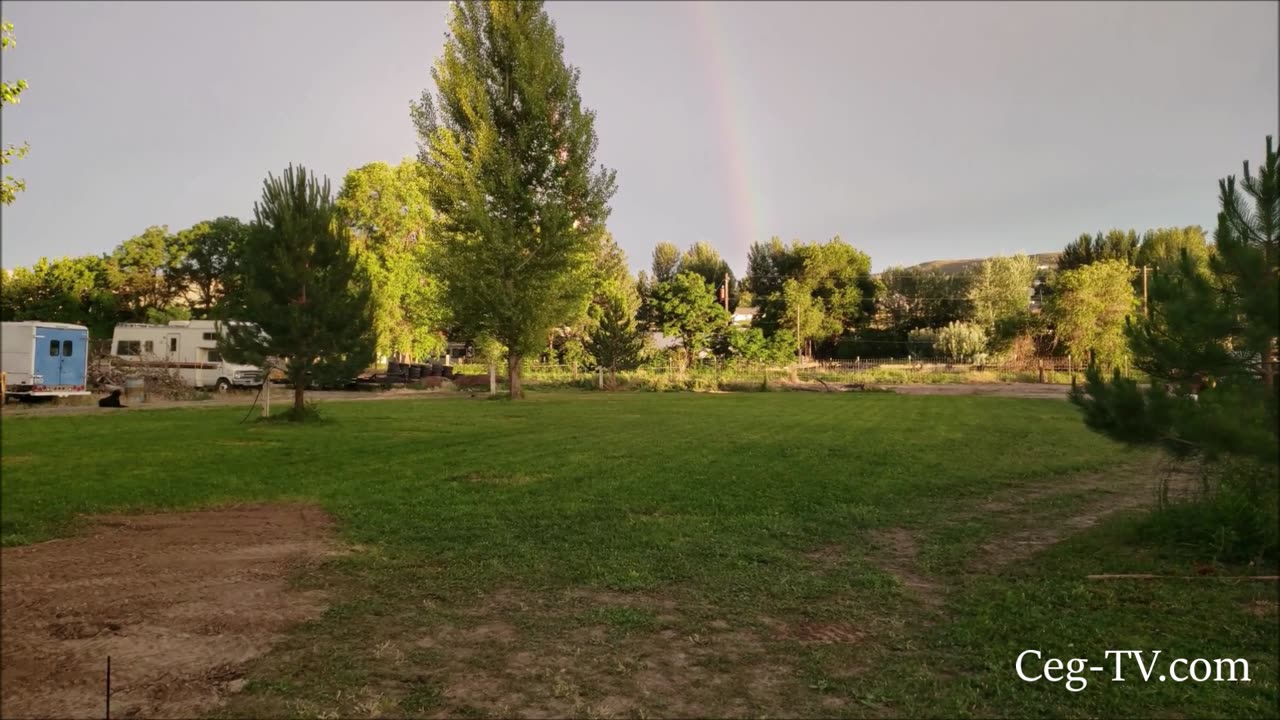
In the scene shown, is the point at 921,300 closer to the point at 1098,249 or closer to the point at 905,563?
the point at 1098,249

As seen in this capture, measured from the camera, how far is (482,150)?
27.8 metres

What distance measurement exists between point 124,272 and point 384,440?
1769 inches

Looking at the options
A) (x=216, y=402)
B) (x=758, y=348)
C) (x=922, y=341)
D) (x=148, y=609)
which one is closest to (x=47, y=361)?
(x=216, y=402)

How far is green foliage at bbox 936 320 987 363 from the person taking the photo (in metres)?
53.3

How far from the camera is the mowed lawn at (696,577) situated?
379 cm

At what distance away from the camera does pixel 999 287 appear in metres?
65.7

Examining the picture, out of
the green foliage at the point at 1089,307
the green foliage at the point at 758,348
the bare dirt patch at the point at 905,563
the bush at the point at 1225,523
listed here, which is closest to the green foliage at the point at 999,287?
the green foliage at the point at 1089,307

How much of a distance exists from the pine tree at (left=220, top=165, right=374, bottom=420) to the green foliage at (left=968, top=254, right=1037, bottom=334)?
53961 mm

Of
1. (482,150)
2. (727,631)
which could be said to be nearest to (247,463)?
(727,631)

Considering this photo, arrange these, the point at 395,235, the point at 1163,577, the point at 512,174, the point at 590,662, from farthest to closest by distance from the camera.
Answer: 1. the point at 395,235
2. the point at 512,174
3. the point at 1163,577
4. the point at 590,662

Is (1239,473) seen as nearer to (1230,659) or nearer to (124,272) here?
(1230,659)

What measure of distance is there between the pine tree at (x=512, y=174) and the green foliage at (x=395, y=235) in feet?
46.5

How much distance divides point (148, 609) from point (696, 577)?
3.92 m

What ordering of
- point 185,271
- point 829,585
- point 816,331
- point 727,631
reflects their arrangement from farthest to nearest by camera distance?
point 816,331, point 185,271, point 829,585, point 727,631
